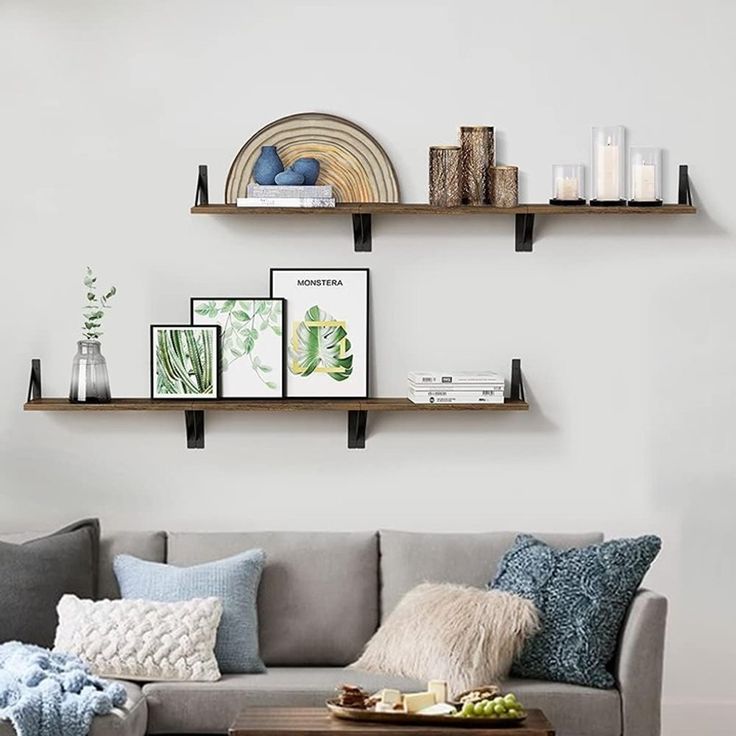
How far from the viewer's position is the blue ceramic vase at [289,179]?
14.8ft

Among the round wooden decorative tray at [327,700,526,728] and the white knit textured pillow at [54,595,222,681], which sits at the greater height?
the white knit textured pillow at [54,595,222,681]

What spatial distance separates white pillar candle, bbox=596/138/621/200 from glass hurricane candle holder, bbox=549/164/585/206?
65 millimetres

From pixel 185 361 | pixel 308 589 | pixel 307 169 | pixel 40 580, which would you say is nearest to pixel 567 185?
pixel 307 169

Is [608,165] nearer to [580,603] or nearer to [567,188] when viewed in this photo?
[567,188]

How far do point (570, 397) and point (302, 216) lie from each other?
1097 mm

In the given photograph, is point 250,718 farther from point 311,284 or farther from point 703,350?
point 703,350

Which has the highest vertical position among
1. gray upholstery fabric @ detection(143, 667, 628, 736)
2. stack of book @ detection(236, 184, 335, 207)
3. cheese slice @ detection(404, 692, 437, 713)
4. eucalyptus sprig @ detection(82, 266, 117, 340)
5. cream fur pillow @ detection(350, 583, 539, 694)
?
stack of book @ detection(236, 184, 335, 207)

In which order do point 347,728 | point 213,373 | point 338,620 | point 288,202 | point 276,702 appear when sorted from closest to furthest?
point 347,728 → point 276,702 → point 338,620 → point 288,202 → point 213,373

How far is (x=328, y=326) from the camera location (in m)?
4.66

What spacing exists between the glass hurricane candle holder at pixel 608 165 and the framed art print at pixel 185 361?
4.40 ft

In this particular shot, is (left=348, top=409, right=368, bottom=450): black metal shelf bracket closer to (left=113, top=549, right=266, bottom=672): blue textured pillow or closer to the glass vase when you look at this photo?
(left=113, top=549, right=266, bottom=672): blue textured pillow

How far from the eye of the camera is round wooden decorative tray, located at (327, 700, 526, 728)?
338 centimetres

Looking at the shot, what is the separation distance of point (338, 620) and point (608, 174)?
5.54 ft

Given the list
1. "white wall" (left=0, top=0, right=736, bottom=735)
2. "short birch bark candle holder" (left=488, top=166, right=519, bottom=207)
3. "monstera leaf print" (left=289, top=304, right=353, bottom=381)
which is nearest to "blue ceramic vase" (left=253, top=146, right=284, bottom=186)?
"white wall" (left=0, top=0, right=736, bottom=735)
